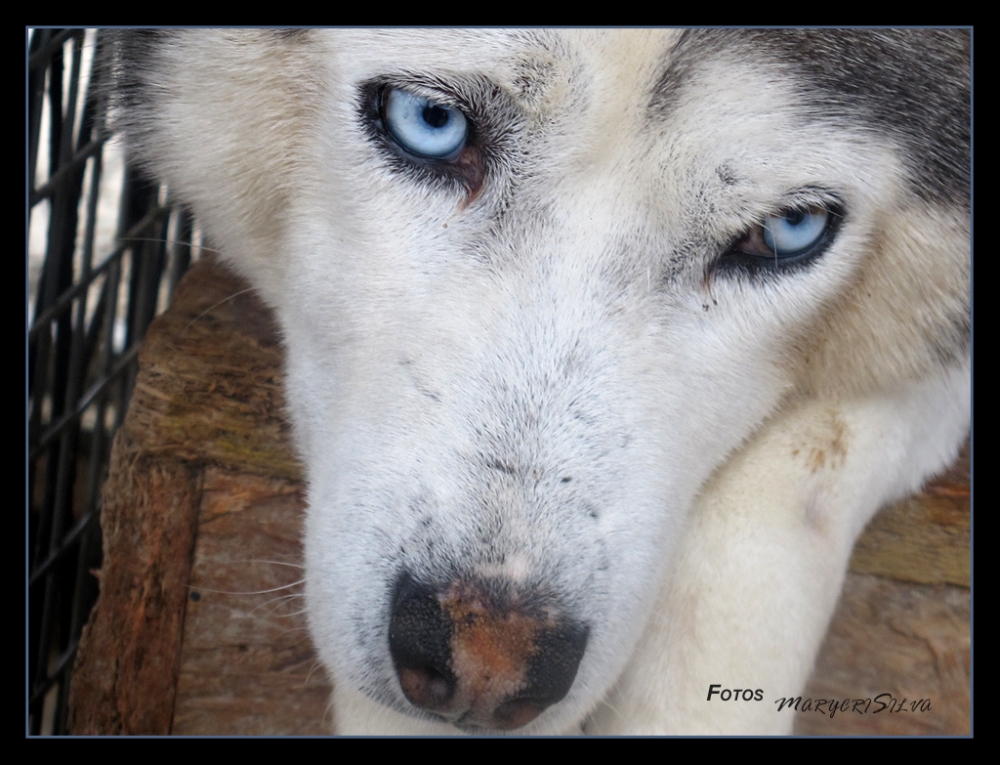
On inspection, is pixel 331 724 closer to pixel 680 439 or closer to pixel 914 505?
→ pixel 680 439

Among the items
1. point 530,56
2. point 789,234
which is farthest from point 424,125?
point 789,234

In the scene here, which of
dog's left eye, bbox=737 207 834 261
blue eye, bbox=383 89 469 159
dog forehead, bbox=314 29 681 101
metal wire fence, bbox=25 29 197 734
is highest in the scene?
dog forehead, bbox=314 29 681 101

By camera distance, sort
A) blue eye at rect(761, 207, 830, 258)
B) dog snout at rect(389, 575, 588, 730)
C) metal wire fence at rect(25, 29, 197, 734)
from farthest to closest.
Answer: metal wire fence at rect(25, 29, 197, 734)
blue eye at rect(761, 207, 830, 258)
dog snout at rect(389, 575, 588, 730)

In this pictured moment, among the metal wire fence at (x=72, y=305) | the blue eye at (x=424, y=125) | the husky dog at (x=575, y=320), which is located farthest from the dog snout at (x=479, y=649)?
the metal wire fence at (x=72, y=305)

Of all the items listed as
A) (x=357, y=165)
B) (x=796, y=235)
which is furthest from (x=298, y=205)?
(x=796, y=235)

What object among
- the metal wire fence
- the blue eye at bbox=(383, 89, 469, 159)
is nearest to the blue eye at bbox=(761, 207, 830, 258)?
the blue eye at bbox=(383, 89, 469, 159)

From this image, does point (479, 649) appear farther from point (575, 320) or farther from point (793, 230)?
point (793, 230)

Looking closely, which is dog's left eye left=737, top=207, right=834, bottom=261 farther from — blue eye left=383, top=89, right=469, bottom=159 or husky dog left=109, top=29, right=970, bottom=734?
blue eye left=383, top=89, right=469, bottom=159
